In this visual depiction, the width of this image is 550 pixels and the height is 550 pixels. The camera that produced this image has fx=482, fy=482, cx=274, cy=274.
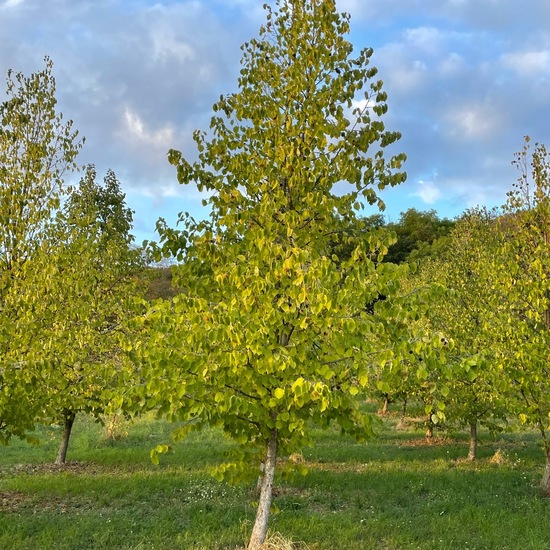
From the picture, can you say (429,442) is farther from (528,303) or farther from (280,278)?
(280,278)

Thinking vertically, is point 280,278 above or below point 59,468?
above

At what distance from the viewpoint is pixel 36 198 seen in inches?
365

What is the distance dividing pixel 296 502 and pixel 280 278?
6332 mm

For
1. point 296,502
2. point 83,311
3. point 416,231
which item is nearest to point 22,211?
point 83,311

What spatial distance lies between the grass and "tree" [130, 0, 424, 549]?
2.09 metres

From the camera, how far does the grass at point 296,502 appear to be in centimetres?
753

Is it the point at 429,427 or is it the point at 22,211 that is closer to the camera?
the point at 22,211

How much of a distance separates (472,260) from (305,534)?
38.9 ft

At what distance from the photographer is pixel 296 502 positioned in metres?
9.99

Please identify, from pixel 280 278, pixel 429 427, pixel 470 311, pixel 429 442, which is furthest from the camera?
pixel 429 442

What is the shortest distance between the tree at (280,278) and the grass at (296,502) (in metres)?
2.09

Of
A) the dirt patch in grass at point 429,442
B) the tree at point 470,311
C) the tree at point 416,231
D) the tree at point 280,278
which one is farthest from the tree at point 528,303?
the tree at point 416,231

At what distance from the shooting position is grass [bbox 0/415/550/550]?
7.53 metres

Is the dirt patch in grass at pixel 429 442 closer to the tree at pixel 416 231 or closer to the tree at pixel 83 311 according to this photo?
the tree at pixel 83 311
